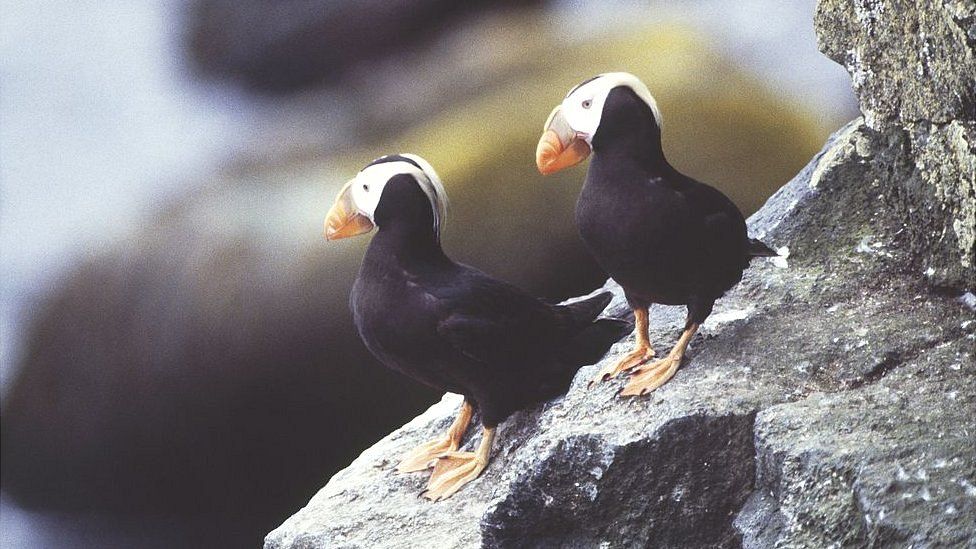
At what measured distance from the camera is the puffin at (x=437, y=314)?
5.12 feet

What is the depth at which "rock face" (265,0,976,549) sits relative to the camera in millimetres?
1286

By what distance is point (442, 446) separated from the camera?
1750 millimetres

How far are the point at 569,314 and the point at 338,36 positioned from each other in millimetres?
1614

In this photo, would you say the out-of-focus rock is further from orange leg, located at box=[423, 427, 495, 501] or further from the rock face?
orange leg, located at box=[423, 427, 495, 501]

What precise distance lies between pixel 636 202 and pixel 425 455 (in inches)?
20.6

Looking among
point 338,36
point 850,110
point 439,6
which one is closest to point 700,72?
point 850,110

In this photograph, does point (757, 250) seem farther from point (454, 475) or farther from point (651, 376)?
point (454, 475)

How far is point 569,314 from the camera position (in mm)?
1698

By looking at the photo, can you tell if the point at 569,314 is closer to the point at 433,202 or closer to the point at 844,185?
the point at 433,202

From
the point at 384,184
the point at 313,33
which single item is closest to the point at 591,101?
the point at 384,184

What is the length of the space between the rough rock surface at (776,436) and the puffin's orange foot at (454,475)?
2cm

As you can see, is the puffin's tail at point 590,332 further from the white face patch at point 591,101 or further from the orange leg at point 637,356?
the white face patch at point 591,101

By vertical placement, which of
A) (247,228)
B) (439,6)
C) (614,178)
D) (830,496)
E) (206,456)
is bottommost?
(830,496)

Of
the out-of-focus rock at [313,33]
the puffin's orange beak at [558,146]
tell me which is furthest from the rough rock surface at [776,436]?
the out-of-focus rock at [313,33]
